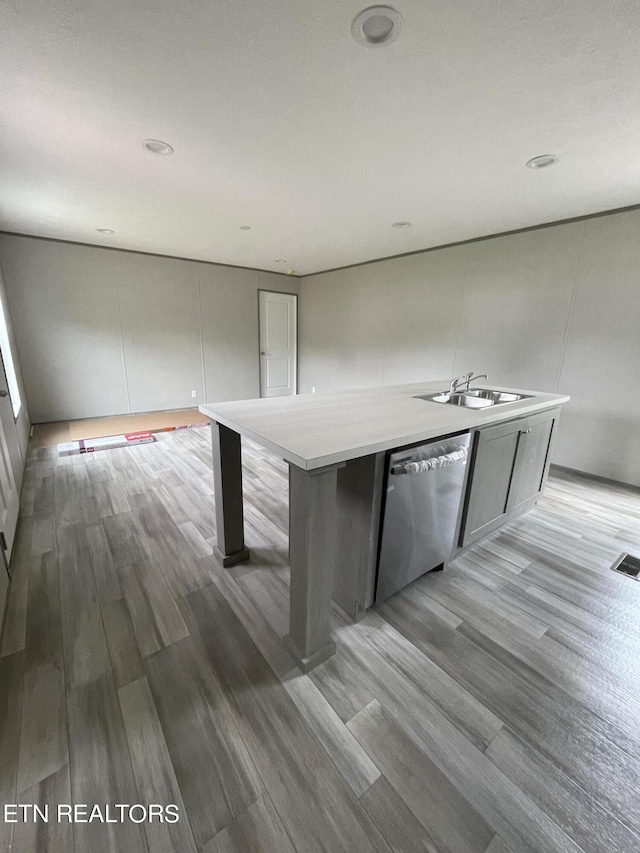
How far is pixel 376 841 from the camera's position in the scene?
0.90 m

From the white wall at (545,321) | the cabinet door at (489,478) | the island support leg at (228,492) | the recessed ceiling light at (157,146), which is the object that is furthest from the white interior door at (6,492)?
the white wall at (545,321)

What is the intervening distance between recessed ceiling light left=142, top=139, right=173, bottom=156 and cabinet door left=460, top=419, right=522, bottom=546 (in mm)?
2554

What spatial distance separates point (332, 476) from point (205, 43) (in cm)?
181

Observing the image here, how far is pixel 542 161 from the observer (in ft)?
7.08

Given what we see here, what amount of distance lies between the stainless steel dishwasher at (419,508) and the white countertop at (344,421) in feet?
0.34

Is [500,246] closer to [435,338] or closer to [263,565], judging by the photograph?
[435,338]

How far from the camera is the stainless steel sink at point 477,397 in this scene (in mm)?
2461

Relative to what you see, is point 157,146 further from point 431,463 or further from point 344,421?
point 431,463

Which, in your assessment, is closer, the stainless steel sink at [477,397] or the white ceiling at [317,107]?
the white ceiling at [317,107]

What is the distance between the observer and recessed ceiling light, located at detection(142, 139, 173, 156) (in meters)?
2.02

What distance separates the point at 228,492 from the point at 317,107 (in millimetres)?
2070

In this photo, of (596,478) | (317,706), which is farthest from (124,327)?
(596,478)

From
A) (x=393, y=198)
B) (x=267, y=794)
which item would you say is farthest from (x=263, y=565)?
(x=393, y=198)

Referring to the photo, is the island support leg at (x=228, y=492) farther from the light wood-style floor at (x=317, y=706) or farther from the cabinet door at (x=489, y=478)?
the cabinet door at (x=489, y=478)
